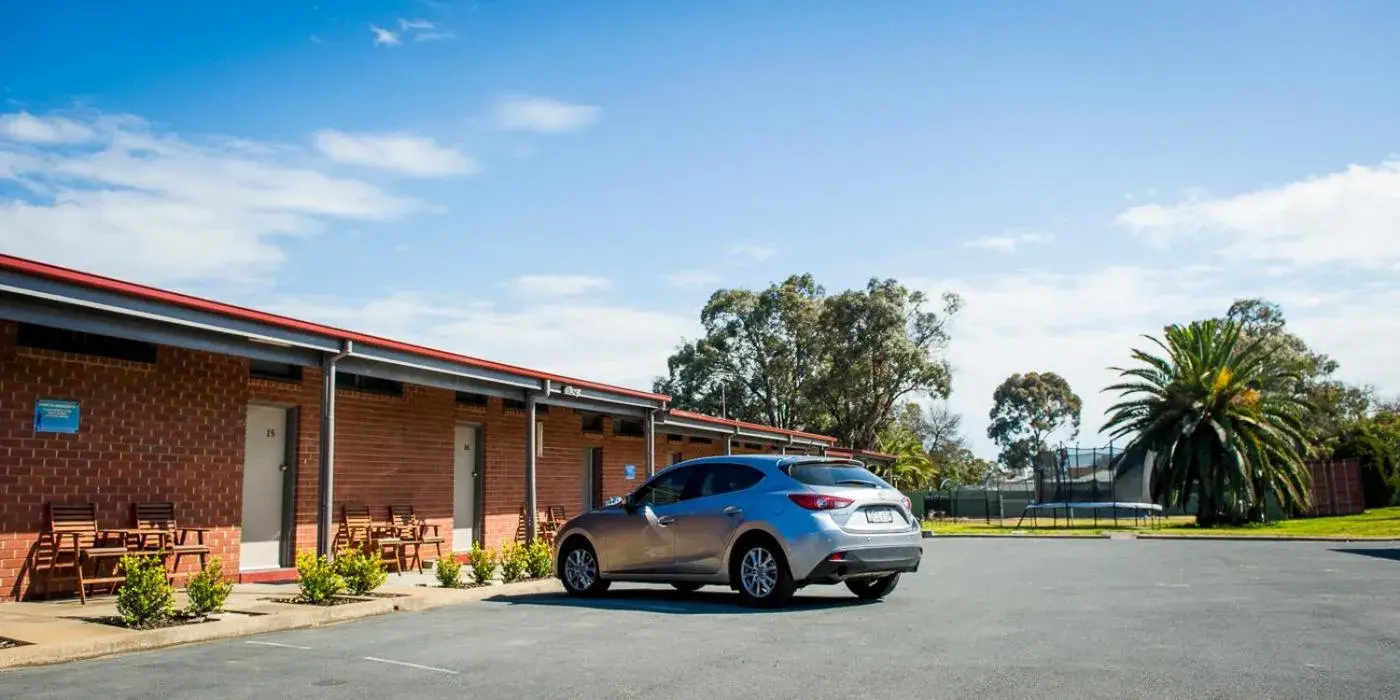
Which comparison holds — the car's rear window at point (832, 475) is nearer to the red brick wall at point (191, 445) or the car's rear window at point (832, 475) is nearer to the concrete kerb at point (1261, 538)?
the red brick wall at point (191, 445)

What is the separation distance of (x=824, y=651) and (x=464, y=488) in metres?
12.3

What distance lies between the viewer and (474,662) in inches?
310

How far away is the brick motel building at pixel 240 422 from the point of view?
37.4 ft

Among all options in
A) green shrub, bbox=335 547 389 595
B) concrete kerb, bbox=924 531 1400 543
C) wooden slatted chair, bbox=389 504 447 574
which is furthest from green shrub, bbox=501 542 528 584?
concrete kerb, bbox=924 531 1400 543

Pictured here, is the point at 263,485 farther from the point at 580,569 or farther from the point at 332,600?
the point at 580,569

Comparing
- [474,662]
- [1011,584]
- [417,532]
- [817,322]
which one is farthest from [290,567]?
[817,322]

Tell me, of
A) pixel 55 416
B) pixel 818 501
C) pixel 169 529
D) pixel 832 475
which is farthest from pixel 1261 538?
pixel 55 416

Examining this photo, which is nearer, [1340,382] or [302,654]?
[302,654]

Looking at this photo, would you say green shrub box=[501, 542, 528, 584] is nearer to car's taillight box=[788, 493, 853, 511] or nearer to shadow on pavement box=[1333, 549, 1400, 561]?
car's taillight box=[788, 493, 853, 511]

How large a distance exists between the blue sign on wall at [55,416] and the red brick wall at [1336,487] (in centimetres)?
4294

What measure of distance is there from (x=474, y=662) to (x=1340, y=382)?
75.6 m

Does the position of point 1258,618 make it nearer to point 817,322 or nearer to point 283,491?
point 283,491

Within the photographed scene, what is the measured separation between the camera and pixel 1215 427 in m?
36.9

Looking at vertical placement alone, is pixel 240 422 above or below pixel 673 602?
above
